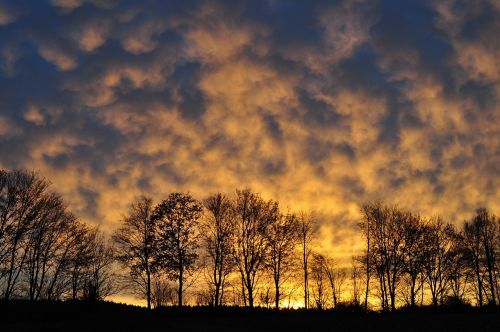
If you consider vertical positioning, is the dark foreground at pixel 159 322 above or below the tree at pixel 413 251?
below

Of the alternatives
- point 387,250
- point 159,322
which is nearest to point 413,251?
point 387,250

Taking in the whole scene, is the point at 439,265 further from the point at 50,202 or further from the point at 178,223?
the point at 50,202

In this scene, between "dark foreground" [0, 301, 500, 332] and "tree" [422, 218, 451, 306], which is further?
"tree" [422, 218, 451, 306]

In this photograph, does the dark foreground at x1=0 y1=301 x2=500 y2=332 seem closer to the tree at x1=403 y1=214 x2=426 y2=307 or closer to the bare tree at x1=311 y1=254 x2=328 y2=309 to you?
the tree at x1=403 y1=214 x2=426 y2=307

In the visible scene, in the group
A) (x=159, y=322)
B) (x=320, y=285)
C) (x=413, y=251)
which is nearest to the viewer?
(x=159, y=322)

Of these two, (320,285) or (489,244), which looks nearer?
(489,244)

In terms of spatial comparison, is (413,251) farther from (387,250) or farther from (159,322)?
(159,322)

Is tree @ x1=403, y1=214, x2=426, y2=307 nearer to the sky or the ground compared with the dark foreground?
nearer to the sky

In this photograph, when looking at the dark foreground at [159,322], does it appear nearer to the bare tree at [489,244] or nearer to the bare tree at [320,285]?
the bare tree at [489,244]

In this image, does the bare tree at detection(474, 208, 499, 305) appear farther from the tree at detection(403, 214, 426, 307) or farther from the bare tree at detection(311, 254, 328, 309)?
the bare tree at detection(311, 254, 328, 309)

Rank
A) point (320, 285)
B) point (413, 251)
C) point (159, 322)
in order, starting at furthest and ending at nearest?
1. point (320, 285)
2. point (413, 251)
3. point (159, 322)

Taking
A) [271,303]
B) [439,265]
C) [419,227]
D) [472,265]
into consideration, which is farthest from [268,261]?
[472,265]

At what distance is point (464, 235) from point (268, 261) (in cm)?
3084

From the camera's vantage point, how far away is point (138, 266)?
161 feet
